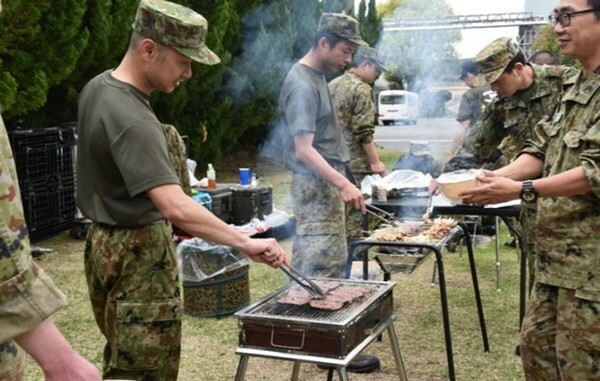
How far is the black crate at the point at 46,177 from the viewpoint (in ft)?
25.9

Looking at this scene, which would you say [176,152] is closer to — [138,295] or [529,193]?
[138,295]

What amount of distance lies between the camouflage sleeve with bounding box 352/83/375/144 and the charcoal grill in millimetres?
3969

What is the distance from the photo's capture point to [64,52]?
8.59 metres

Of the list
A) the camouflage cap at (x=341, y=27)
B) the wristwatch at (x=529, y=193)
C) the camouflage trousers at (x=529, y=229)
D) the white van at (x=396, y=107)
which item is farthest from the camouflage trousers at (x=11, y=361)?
the white van at (x=396, y=107)

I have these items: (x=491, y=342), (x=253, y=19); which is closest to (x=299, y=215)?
(x=491, y=342)

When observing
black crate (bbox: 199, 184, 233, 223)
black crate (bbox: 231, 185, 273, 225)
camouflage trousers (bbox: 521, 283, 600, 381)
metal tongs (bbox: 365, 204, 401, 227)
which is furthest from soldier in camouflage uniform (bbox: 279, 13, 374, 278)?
black crate (bbox: 231, 185, 273, 225)

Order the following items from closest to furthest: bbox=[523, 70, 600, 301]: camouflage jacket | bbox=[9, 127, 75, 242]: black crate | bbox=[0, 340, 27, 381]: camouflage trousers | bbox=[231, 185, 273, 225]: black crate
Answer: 1. bbox=[0, 340, 27, 381]: camouflage trousers
2. bbox=[523, 70, 600, 301]: camouflage jacket
3. bbox=[9, 127, 75, 242]: black crate
4. bbox=[231, 185, 273, 225]: black crate

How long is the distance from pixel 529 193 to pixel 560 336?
0.62m

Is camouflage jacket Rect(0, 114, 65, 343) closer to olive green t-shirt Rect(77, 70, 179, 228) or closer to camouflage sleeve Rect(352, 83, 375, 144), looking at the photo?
olive green t-shirt Rect(77, 70, 179, 228)

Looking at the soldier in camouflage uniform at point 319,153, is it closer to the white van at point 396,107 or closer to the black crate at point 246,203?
the black crate at point 246,203

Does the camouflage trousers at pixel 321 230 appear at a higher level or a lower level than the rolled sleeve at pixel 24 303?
lower

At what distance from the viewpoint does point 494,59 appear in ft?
15.0

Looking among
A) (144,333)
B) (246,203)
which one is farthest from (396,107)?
(144,333)

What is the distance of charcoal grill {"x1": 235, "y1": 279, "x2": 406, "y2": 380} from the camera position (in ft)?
9.07
